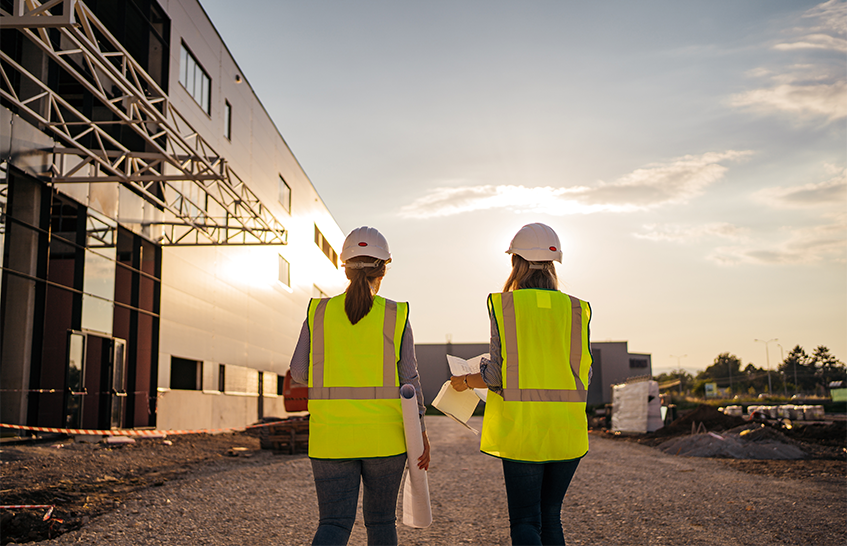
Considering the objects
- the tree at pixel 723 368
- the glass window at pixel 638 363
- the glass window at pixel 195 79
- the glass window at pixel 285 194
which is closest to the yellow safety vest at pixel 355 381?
the glass window at pixel 195 79

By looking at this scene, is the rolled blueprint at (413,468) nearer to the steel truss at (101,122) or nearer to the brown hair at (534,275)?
the brown hair at (534,275)

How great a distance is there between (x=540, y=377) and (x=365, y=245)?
1.09 metres

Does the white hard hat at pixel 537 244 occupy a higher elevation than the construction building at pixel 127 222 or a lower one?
lower

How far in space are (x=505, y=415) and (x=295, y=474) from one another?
26.2 feet

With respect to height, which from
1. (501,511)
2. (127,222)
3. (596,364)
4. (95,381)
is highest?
(127,222)

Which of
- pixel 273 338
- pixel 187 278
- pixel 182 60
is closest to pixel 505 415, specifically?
pixel 187 278

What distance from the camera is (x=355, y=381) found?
3037mm

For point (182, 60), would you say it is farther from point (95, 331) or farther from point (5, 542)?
point (5, 542)

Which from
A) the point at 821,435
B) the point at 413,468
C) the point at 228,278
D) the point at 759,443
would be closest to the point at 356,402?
the point at 413,468

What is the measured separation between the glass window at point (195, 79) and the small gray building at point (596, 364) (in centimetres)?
4485

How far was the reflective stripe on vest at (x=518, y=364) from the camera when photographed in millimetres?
3113

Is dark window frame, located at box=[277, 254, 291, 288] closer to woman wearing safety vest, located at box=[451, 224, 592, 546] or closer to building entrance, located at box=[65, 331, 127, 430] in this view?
building entrance, located at box=[65, 331, 127, 430]

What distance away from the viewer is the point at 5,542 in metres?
5.17

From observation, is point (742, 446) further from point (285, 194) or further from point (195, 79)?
point (285, 194)
